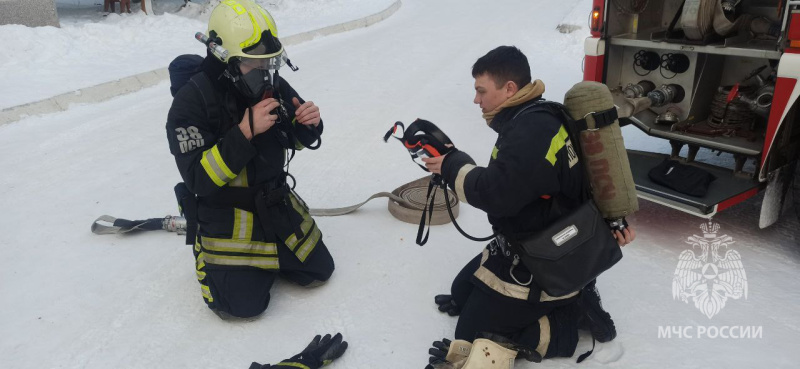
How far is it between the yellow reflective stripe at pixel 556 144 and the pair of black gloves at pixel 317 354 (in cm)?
126

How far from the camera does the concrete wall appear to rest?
934 cm

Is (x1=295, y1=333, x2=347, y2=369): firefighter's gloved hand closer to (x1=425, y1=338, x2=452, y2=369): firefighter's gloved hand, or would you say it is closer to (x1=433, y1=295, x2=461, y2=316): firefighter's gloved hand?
(x1=425, y1=338, x2=452, y2=369): firefighter's gloved hand

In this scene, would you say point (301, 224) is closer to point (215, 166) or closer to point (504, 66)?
point (215, 166)

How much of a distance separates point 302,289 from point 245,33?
140 centimetres

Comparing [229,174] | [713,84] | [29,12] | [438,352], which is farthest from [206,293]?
[29,12]

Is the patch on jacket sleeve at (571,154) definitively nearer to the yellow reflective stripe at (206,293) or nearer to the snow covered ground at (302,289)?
the snow covered ground at (302,289)

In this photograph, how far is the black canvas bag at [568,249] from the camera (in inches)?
94.2

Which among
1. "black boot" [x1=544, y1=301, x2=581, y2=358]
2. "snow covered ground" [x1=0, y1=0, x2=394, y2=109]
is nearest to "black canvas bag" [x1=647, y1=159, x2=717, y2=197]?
"black boot" [x1=544, y1=301, x2=581, y2=358]

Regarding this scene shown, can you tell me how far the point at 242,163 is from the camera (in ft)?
8.98

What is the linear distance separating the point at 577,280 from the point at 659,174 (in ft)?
6.02

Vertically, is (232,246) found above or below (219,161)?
below

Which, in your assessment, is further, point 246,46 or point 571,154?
point 246,46

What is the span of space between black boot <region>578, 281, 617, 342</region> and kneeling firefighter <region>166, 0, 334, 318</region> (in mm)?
1371

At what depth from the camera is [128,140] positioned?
5.63 meters
